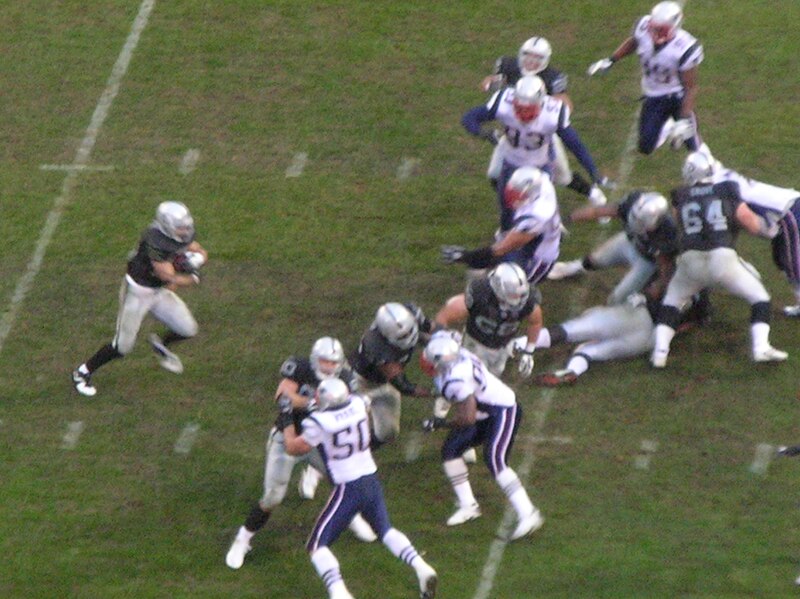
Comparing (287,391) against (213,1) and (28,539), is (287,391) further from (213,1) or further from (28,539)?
(213,1)

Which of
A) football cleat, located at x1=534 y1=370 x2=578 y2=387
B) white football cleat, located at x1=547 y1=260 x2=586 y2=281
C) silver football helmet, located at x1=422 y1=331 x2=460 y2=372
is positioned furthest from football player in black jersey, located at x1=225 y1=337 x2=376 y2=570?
white football cleat, located at x1=547 y1=260 x2=586 y2=281

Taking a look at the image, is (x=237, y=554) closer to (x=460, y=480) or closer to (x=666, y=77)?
(x=460, y=480)

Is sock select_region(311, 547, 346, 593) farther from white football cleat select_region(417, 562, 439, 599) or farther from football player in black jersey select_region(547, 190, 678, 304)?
football player in black jersey select_region(547, 190, 678, 304)

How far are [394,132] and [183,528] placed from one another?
163 inches

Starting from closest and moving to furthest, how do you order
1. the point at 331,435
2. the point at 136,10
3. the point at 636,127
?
the point at 331,435 → the point at 636,127 → the point at 136,10

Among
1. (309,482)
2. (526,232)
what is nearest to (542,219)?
(526,232)

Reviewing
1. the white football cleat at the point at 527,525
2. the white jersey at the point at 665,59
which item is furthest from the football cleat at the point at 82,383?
the white jersey at the point at 665,59

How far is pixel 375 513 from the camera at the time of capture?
8547 mm

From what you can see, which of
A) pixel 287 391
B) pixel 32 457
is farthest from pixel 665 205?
pixel 32 457

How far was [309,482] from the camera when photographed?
371 inches

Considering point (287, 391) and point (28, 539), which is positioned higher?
point (287, 391)

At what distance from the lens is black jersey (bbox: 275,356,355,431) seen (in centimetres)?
876

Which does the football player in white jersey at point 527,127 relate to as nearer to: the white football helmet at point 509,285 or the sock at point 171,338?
the white football helmet at point 509,285

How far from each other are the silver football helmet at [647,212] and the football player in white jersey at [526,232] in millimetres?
521
